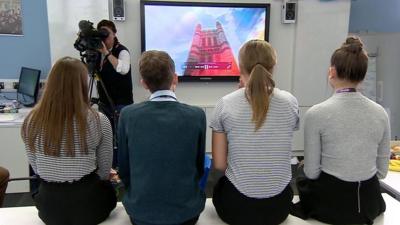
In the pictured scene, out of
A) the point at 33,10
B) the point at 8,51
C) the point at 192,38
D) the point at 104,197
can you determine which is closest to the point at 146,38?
the point at 192,38

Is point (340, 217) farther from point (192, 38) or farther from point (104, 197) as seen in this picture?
point (192, 38)

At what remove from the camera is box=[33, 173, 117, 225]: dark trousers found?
1.52 meters

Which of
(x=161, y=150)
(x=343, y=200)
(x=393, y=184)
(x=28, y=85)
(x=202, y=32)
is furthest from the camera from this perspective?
(x=202, y=32)

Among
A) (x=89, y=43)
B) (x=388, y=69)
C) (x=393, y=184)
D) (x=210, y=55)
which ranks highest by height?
(x=89, y=43)

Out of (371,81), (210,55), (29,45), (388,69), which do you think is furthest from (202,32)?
(388,69)

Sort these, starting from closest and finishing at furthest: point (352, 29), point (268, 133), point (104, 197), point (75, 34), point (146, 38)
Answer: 1. point (268, 133)
2. point (104, 197)
3. point (75, 34)
4. point (146, 38)
5. point (352, 29)

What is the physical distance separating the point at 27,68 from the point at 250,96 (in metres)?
3.01

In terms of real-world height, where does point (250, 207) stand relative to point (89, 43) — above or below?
below

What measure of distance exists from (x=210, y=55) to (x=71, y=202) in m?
2.80

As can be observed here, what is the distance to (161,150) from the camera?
1.44m

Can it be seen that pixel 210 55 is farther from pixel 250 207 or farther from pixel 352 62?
pixel 250 207

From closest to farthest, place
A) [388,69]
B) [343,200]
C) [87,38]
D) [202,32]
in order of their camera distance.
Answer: [343,200] < [87,38] < [202,32] < [388,69]

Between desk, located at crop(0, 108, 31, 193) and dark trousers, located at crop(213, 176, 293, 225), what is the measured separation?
7.49ft

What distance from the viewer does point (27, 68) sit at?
3701 mm
